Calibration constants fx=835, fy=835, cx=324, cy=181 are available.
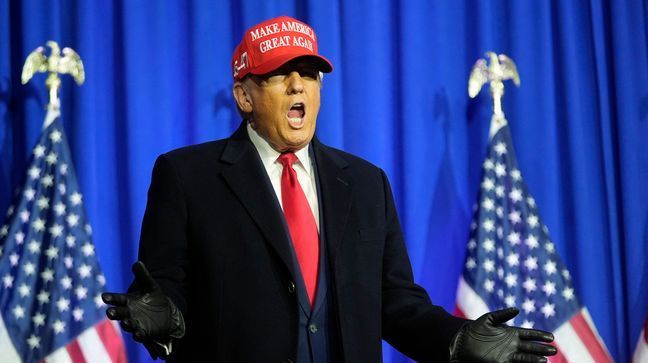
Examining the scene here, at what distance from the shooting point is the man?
178 centimetres

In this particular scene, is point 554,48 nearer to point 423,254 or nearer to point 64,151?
point 423,254

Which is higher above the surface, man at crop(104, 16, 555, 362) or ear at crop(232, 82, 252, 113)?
ear at crop(232, 82, 252, 113)

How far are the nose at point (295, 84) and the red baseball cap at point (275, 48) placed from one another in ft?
0.18

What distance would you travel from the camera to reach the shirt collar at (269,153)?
1.99m

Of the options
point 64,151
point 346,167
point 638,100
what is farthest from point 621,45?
point 64,151

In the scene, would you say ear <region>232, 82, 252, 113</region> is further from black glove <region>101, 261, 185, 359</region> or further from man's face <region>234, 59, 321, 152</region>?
black glove <region>101, 261, 185, 359</region>

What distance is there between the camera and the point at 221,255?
5.95 ft

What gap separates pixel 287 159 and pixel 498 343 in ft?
2.14

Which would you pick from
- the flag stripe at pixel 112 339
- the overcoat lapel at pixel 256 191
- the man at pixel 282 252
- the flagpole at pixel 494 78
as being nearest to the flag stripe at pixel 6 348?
the flag stripe at pixel 112 339

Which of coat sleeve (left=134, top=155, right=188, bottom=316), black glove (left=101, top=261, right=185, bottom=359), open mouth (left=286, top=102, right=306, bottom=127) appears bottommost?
black glove (left=101, top=261, right=185, bottom=359)

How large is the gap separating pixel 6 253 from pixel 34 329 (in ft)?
0.95

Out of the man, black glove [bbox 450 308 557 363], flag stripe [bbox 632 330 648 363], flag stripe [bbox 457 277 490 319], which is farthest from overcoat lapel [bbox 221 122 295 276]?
flag stripe [bbox 632 330 648 363]

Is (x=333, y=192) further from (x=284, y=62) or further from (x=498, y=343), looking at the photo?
(x=498, y=343)

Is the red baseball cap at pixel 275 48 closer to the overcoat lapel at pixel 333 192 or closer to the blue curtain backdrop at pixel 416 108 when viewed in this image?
the overcoat lapel at pixel 333 192
